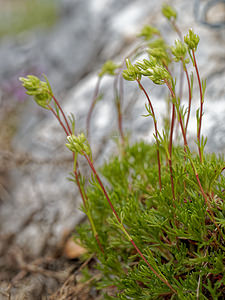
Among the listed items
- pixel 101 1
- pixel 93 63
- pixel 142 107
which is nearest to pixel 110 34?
pixel 93 63

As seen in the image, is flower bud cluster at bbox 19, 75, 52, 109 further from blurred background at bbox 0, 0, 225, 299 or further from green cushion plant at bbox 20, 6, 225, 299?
blurred background at bbox 0, 0, 225, 299

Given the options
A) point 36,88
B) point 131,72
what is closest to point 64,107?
point 36,88

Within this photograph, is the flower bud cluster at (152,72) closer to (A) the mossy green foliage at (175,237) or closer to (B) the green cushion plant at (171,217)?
(B) the green cushion plant at (171,217)

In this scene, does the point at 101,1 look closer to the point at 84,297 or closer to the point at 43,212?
the point at 43,212

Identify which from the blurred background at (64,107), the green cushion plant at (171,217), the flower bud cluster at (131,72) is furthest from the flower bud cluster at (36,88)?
the blurred background at (64,107)

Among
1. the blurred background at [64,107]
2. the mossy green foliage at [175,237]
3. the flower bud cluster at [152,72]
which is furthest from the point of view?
the blurred background at [64,107]

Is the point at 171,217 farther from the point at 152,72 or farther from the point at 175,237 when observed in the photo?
the point at 152,72

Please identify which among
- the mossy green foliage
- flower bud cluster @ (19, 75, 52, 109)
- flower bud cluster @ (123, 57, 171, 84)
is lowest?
the mossy green foliage

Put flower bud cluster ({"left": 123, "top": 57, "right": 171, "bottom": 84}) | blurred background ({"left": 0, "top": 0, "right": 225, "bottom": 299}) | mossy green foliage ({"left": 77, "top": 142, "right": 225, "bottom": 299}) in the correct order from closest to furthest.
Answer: flower bud cluster ({"left": 123, "top": 57, "right": 171, "bottom": 84}), mossy green foliage ({"left": 77, "top": 142, "right": 225, "bottom": 299}), blurred background ({"left": 0, "top": 0, "right": 225, "bottom": 299})

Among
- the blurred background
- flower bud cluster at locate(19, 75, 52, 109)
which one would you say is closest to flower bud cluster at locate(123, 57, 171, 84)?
flower bud cluster at locate(19, 75, 52, 109)
